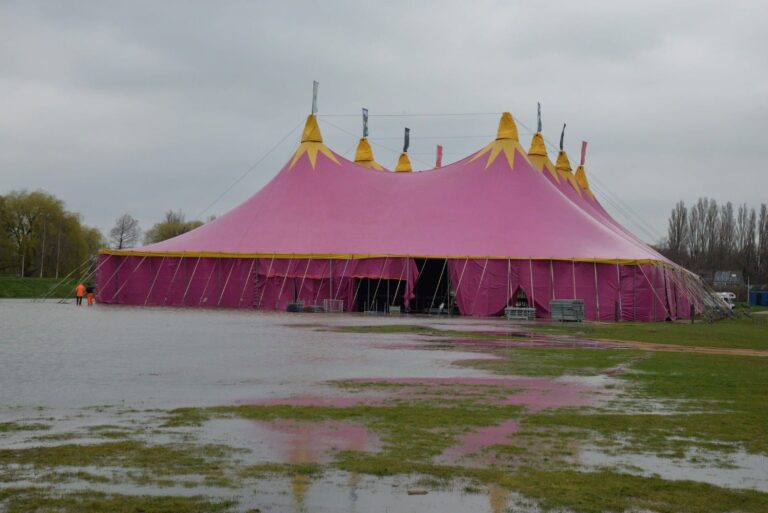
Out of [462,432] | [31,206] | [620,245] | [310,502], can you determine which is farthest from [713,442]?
[31,206]

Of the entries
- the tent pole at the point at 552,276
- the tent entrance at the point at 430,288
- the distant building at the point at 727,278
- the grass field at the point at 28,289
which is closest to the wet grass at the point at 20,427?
the tent pole at the point at 552,276

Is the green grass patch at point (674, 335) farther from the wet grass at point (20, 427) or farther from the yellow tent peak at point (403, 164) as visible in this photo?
the yellow tent peak at point (403, 164)

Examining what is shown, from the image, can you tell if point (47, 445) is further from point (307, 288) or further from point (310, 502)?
point (307, 288)

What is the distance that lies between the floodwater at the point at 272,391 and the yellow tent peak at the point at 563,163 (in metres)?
25.2

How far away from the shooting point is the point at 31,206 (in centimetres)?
5528

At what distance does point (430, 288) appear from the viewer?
3125cm

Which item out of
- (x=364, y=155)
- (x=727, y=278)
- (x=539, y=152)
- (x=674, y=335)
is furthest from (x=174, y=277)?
(x=727, y=278)

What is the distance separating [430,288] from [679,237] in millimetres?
44659

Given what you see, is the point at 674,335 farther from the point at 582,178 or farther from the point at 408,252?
the point at 582,178

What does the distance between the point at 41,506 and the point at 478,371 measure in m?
6.72

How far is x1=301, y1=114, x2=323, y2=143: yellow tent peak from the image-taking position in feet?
107

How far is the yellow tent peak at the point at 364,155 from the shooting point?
Answer: 3700cm

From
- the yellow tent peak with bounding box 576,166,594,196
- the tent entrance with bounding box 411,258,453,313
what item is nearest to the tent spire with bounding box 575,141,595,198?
the yellow tent peak with bounding box 576,166,594,196

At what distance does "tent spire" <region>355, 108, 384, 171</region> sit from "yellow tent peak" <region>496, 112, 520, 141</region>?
313 inches
